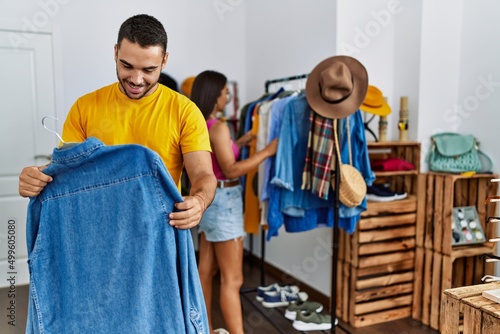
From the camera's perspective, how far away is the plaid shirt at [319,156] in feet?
7.47

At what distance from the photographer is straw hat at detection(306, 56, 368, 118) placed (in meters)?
2.17

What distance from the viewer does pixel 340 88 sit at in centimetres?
218

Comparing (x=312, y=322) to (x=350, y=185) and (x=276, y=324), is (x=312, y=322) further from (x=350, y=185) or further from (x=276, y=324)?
(x=350, y=185)

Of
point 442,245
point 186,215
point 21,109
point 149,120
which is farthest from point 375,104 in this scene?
point 21,109

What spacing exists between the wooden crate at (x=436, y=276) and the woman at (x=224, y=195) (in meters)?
1.32

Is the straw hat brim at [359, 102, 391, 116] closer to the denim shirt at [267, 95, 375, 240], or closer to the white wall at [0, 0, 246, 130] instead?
the denim shirt at [267, 95, 375, 240]

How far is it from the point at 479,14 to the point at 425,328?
2.09m

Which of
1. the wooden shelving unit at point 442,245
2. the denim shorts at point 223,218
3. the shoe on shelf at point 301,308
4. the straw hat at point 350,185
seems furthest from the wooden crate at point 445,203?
the denim shorts at point 223,218

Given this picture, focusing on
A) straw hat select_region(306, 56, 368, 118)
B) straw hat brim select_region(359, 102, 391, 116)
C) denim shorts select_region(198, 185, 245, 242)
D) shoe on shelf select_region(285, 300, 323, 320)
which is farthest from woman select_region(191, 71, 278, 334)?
straw hat brim select_region(359, 102, 391, 116)

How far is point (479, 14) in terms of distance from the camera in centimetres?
278

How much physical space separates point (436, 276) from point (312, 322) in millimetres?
852

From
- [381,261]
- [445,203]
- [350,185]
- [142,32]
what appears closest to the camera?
[142,32]

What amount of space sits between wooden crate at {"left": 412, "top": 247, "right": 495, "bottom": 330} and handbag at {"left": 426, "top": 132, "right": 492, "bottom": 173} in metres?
0.56

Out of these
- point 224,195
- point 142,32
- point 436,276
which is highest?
point 142,32
